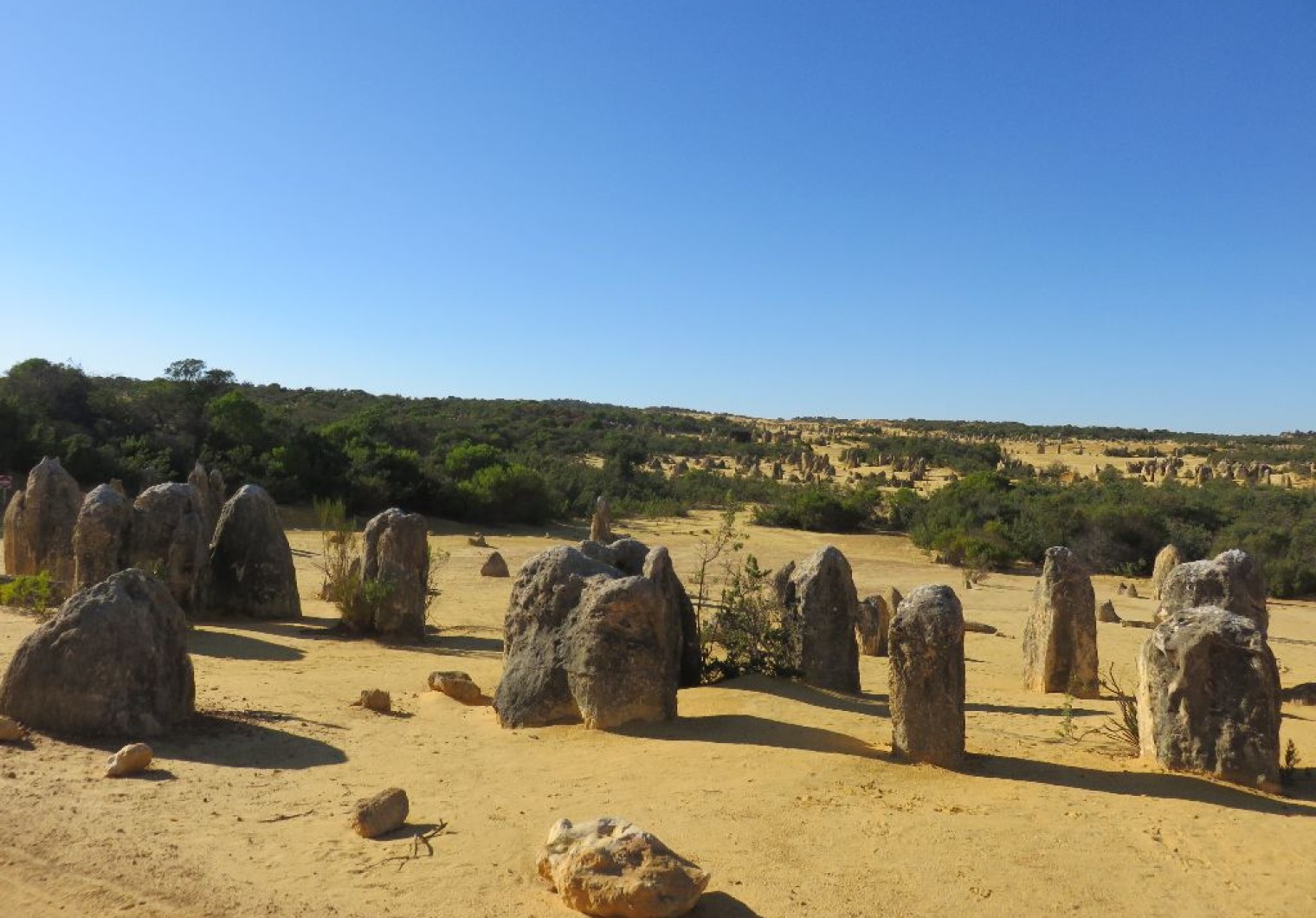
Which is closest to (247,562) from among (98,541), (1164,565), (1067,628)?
(98,541)

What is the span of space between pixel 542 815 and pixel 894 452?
1966 inches

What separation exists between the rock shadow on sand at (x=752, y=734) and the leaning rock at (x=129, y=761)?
3000mm

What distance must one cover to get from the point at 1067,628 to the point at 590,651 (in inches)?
208

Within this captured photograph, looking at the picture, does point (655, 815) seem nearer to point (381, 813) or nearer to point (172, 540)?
point (381, 813)

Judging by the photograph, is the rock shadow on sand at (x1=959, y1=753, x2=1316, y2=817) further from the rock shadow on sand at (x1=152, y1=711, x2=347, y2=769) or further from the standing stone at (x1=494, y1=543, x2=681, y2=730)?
the rock shadow on sand at (x1=152, y1=711, x2=347, y2=769)

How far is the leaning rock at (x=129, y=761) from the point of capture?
5.76 m

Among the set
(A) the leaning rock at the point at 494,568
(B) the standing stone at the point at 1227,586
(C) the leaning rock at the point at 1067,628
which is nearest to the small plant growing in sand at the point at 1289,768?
(B) the standing stone at the point at 1227,586

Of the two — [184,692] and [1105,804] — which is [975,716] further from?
[184,692]

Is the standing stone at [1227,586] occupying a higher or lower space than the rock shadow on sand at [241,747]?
higher

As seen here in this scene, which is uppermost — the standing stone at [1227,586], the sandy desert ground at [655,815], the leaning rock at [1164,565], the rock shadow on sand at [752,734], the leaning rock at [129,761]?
the standing stone at [1227,586]

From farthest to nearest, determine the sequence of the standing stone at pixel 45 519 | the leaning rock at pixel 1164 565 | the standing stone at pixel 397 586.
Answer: the leaning rock at pixel 1164 565
the standing stone at pixel 45 519
the standing stone at pixel 397 586

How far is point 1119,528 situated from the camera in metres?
26.6

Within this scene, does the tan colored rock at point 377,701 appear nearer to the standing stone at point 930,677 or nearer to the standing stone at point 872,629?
the standing stone at point 930,677

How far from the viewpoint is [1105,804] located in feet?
19.6
